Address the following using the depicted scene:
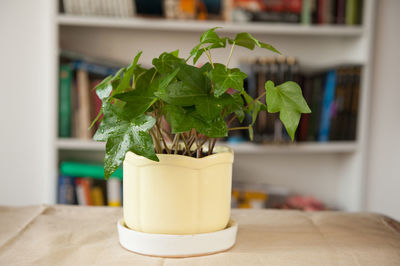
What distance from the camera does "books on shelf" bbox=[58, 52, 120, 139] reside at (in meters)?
1.63

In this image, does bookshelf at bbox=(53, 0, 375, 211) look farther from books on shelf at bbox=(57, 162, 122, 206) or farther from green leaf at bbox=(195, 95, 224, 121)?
green leaf at bbox=(195, 95, 224, 121)

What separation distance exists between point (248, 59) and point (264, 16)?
7.6 inches

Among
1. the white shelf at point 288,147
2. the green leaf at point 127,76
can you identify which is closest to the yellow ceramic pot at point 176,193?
the green leaf at point 127,76

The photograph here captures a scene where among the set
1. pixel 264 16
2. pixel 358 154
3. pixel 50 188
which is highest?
pixel 264 16

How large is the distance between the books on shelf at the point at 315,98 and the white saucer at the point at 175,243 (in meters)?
1.14

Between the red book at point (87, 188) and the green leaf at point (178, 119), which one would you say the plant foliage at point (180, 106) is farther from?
the red book at point (87, 188)

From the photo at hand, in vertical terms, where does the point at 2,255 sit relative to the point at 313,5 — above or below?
below

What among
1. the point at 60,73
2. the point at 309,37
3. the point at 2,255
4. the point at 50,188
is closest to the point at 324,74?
the point at 309,37

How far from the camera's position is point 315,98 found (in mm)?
1765

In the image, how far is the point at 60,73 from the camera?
1.63 meters

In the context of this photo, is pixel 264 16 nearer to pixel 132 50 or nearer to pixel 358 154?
pixel 132 50

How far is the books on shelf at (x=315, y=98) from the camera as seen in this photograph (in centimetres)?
169

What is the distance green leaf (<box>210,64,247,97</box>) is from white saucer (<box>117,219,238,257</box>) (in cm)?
21

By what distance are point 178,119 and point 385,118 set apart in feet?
5.52
